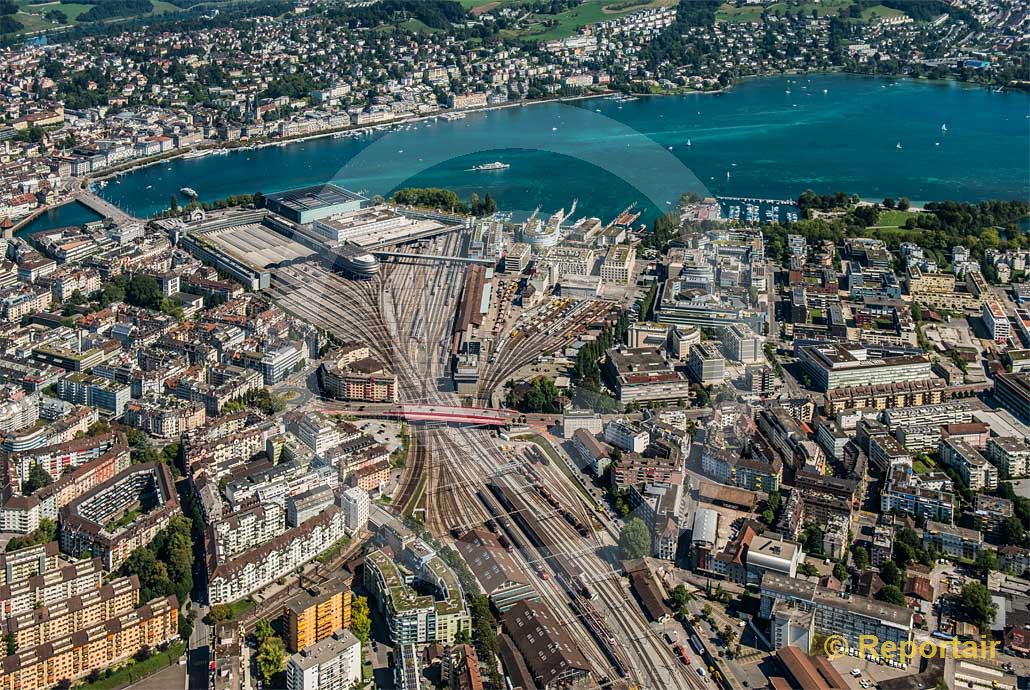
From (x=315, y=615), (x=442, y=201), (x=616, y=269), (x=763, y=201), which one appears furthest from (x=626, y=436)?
(x=763, y=201)

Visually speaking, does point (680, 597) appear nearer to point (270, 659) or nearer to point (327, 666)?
point (327, 666)

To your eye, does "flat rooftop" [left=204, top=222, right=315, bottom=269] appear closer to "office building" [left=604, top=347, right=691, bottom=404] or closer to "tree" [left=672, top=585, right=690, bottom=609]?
"office building" [left=604, top=347, right=691, bottom=404]

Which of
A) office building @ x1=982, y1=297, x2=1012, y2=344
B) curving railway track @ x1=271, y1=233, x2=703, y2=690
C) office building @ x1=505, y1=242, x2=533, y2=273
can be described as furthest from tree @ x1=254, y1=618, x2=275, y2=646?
office building @ x1=982, y1=297, x2=1012, y2=344

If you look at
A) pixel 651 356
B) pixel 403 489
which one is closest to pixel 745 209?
pixel 651 356

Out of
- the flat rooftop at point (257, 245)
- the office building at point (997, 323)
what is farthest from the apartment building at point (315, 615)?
the office building at point (997, 323)

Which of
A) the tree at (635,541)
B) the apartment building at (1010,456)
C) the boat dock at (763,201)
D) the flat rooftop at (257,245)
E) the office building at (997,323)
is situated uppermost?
the boat dock at (763,201)

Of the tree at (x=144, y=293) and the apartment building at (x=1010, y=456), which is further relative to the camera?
the tree at (x=144, y=293)

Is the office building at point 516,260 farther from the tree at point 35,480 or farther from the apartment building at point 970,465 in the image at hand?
the tree at point 35,480
